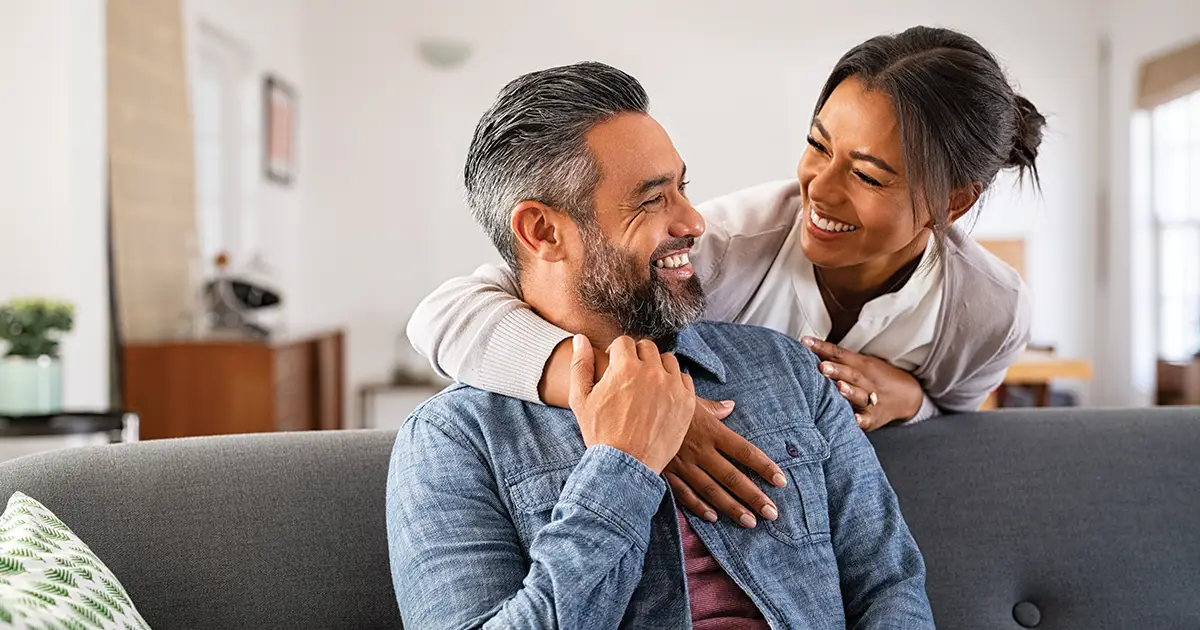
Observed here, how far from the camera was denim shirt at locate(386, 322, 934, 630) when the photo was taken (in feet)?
4.09

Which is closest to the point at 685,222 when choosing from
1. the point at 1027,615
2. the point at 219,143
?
the point at 1027,615

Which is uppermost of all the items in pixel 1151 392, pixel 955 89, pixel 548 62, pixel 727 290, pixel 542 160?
pixel 548 62

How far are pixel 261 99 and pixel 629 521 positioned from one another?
194 inches

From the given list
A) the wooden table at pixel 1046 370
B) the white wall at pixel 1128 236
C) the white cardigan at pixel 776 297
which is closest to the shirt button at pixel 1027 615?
the white cardigan at pixel 776 297

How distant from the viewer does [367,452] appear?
1.64m

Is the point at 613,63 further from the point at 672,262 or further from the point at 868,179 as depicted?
the point at 672,262

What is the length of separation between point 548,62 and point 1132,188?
10.8 ft

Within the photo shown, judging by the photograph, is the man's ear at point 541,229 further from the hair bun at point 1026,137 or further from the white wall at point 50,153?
the white wall at point 50,153

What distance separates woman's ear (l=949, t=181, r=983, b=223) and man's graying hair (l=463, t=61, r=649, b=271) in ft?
1.56

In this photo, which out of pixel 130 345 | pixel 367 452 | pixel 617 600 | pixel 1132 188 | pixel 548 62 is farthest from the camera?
pixel 548 62

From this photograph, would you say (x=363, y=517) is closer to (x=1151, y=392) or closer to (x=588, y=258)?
(x=588, y=258)

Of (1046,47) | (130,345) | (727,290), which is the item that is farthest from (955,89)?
(1046,47)

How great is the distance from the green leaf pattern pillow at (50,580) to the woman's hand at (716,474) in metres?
0.63

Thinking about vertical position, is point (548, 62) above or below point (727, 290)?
above
